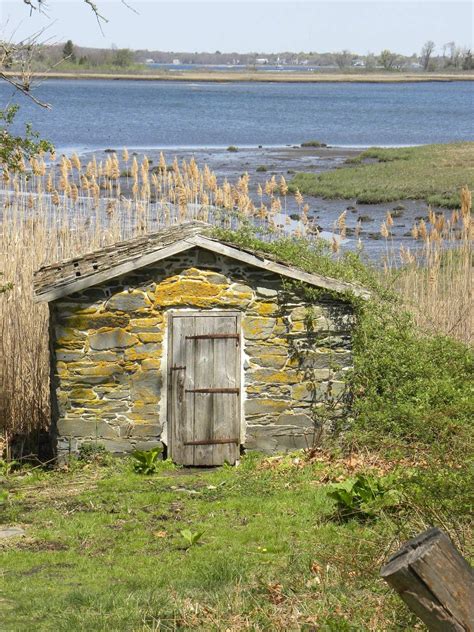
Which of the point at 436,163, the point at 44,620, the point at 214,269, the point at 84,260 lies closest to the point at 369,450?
the point at 214,269

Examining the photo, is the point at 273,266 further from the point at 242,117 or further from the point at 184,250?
the point at 242,117

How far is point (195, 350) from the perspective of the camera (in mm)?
15203

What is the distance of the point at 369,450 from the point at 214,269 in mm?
3151

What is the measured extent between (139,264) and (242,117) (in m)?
72.2

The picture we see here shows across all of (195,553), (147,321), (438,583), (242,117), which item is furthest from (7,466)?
(242,117)

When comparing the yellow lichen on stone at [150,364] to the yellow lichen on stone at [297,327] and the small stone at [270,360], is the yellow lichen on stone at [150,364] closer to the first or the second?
the small stone at [270,360]

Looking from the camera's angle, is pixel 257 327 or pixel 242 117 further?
pixel 242 117

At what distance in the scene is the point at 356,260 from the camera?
17.2 metres

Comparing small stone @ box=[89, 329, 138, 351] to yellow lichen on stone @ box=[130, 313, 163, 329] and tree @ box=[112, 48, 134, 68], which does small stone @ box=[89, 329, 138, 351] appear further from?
tree @ box=[112, 48, 134, 68]

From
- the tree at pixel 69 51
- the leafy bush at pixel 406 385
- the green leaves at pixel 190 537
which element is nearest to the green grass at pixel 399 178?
the tree at pixel 69 51

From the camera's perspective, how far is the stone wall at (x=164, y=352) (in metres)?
15.0

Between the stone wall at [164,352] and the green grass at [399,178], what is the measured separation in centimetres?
2260

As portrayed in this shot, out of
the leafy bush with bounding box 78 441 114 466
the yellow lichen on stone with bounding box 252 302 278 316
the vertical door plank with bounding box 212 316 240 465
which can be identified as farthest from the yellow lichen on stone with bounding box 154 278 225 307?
the leafy bush with bounding box 78 441 114 466

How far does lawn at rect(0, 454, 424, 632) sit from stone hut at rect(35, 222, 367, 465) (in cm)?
52
